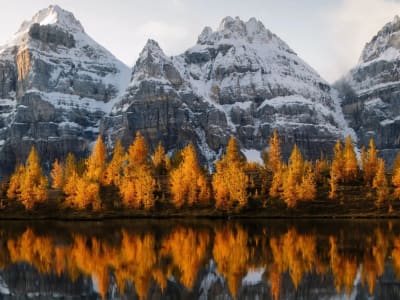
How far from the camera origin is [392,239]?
6631cm

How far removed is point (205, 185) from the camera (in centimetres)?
13100

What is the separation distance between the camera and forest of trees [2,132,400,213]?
124625 mm

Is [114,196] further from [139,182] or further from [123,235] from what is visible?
[123,235]

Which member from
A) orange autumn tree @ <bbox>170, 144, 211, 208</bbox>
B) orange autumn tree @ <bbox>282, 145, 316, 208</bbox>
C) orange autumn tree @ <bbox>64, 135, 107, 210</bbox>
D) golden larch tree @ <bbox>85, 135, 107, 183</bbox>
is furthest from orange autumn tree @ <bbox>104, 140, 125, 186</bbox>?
orange autumn tree @ <bbox>282, 145, 316, 208</bbox>

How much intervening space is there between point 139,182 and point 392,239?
74.6 metres

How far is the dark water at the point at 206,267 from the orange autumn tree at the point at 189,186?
5290cm

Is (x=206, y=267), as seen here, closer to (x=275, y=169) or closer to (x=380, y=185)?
(x=380, y=185)

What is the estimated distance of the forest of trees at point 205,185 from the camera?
124625mm

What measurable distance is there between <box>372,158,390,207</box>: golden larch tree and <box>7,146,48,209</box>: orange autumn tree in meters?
79.3

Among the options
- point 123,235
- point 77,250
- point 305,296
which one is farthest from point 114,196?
point 305,296

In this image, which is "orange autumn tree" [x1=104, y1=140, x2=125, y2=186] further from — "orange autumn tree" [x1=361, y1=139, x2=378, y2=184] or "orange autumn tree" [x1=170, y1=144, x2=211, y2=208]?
"orange autumn tree" [x1=361, y1=139, x2=378, y2=184]

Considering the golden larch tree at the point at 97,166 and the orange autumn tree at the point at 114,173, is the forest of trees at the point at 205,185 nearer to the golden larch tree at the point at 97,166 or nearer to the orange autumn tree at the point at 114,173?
the orange autumn tree at the point at 114,173

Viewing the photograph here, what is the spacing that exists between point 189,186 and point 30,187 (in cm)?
3950

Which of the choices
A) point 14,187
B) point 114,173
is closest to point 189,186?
point 114,173
